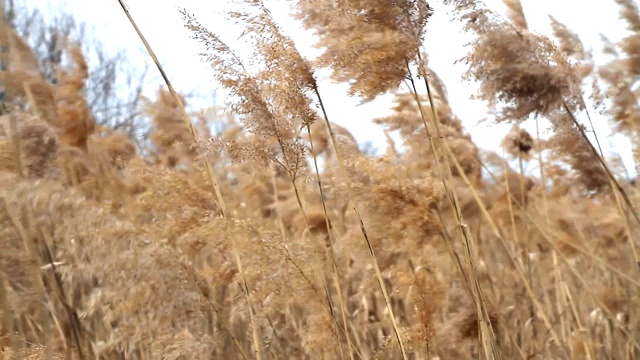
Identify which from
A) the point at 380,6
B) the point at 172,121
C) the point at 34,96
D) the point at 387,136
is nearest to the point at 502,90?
the point at 380,6

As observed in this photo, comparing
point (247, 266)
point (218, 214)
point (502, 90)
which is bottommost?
point (247, 266)

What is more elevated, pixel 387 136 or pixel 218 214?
pixel 387 136

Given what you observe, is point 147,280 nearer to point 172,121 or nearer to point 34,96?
point 34,96

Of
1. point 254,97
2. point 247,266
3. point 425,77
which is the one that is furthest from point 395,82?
point 247,266

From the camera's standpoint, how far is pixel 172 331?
172 centimetres

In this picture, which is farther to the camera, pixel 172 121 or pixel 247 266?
pixel 172 121

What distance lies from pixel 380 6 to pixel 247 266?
692 mm

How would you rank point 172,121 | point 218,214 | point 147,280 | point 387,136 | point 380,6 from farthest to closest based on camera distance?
point 172,121
point 387,136
point 218,214
point 147,280
point 380,6

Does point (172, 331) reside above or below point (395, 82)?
below

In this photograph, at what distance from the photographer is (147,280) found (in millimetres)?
1657

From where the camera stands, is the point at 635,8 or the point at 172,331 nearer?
the point at 172,331

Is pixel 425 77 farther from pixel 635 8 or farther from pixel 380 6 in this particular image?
pixel 635 8

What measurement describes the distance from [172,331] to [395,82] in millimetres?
809

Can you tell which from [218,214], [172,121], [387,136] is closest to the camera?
[218,214]
